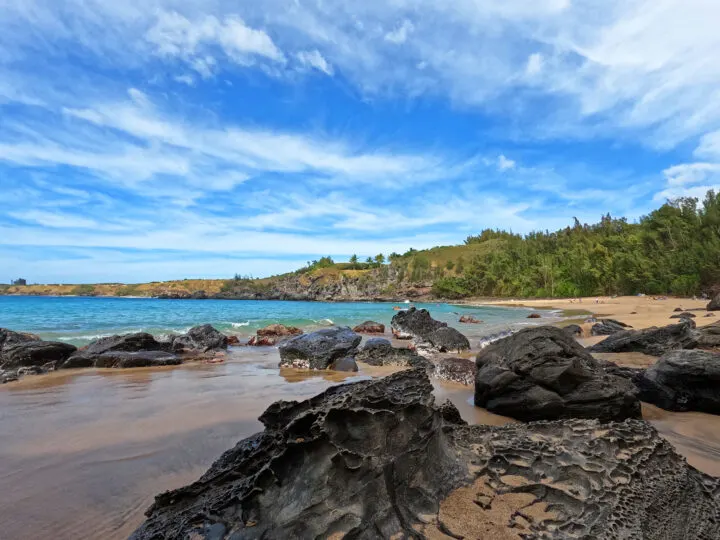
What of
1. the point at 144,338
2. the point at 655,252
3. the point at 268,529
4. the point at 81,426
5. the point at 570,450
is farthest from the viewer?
the point at 655,252

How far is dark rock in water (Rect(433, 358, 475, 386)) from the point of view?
7.36m

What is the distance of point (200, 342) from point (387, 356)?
21.0 feet

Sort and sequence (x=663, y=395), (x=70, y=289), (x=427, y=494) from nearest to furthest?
(x=427, y=494)
(x=663, y=395)
(x=70, y=289)

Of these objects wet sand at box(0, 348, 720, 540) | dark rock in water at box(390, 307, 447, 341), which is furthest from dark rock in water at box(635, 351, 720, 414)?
dark rock in water at box(390, 307, 447, 341)

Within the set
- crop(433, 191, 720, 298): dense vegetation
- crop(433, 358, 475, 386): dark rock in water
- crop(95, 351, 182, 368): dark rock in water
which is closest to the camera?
crop(433, 358, 475, 386): dark rock in water

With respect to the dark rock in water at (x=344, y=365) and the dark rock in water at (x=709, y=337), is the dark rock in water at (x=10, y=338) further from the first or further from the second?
the dark rock in water at (x=709, y=337)

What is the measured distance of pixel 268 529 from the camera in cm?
211

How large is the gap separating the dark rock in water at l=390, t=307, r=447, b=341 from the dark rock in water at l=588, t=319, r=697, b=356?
5.60 meters

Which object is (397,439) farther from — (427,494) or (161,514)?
(161,514)

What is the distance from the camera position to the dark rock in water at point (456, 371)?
7359 mm

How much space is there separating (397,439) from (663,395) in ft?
16.1

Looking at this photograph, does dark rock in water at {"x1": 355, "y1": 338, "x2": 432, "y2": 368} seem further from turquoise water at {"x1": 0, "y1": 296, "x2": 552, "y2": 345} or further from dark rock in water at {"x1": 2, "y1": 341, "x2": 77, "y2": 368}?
→ dark rock in water at {"x1": 2, "y1": 341, "x2": 77, "y2": 368}

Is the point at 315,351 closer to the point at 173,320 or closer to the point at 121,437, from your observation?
the point at 121,437

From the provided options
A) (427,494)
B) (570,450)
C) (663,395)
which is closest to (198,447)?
(427,494)
